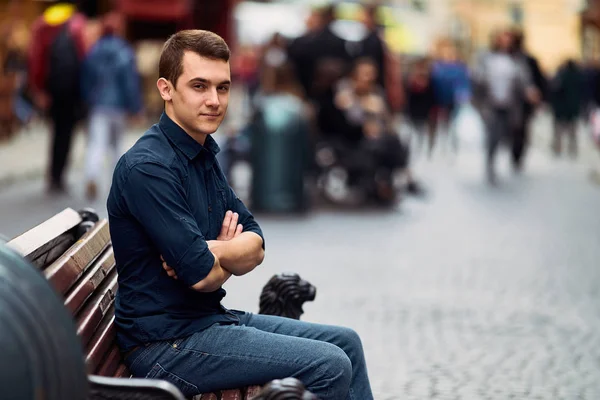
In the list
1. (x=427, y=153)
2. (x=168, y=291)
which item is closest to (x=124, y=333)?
(x=168, y=291)

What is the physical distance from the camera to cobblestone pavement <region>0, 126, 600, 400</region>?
5996 millimetres

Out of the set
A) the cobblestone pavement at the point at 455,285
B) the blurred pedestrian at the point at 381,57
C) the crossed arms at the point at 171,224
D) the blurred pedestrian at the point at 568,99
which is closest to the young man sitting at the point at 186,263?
the crossed arms at the point at 171,224

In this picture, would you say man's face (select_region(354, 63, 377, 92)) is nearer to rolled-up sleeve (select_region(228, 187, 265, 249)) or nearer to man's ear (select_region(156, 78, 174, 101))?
rolled-up sleeve (select_region(228, 187, 265, 249))

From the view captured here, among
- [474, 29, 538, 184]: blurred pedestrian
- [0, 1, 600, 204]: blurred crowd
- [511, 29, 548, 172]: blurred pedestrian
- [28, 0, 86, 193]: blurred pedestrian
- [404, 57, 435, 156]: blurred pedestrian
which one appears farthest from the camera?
[404, 57, 435, 156]: blurred pedestrian

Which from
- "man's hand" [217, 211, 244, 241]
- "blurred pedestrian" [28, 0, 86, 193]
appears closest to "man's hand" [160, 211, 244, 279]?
"man's hand" [217, 211, 244, 241]

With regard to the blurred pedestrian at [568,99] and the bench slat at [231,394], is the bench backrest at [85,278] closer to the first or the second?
the bench slat at [231,394]

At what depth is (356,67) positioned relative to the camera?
1471 cm

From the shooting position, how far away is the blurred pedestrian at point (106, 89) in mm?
13898

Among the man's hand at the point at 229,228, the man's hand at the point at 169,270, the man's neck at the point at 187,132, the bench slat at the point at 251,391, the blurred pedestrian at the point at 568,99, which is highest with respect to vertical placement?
the man's neck at the point at 187,132

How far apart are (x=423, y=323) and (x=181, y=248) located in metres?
4.17

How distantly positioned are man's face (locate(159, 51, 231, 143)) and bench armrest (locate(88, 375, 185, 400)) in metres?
0.92

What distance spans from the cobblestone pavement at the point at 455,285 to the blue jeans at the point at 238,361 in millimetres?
2008

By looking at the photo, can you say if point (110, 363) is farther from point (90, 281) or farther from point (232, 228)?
point (232, 228)

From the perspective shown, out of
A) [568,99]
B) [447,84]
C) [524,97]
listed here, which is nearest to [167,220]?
[524,97]
